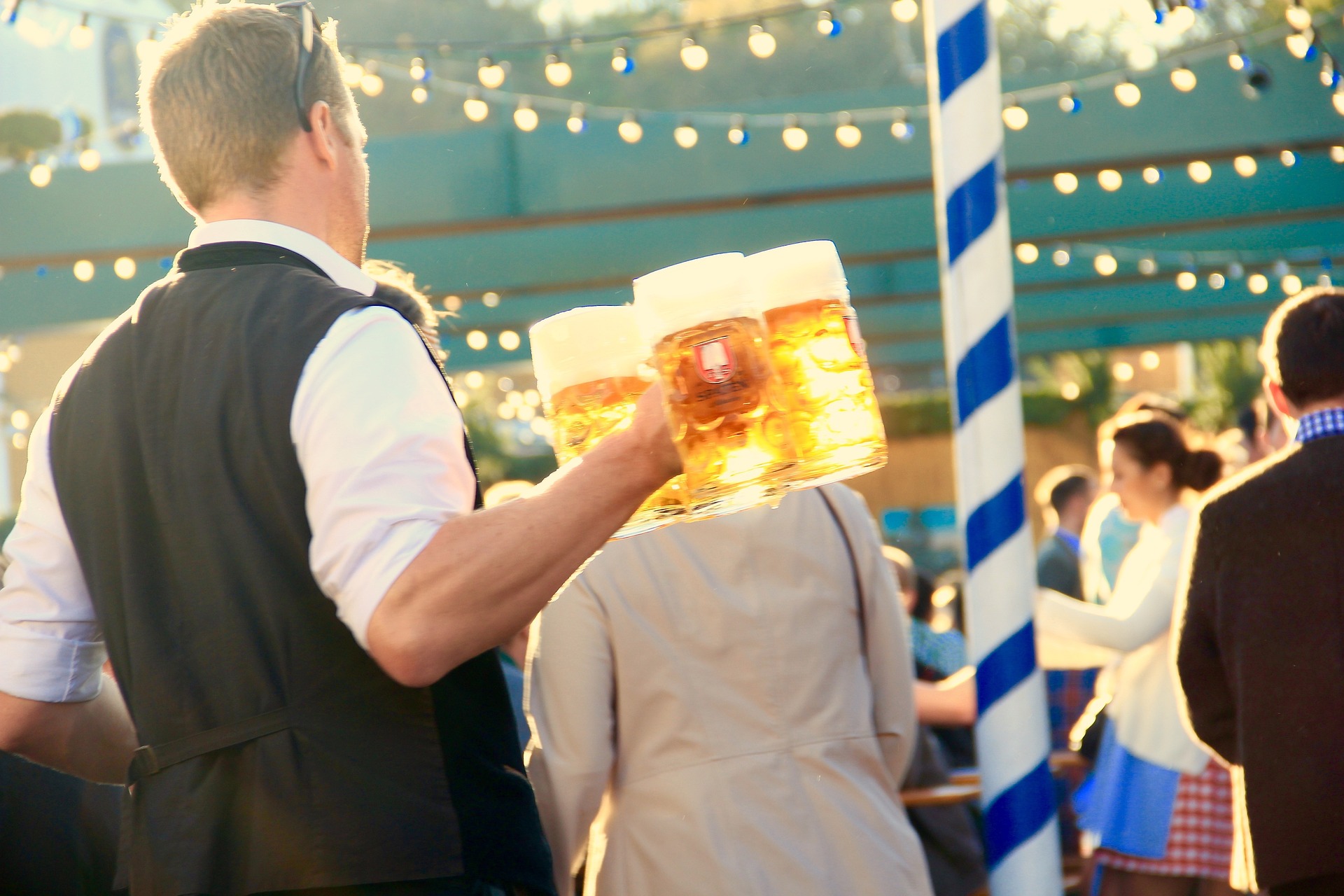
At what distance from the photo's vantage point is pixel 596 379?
1.29 meters

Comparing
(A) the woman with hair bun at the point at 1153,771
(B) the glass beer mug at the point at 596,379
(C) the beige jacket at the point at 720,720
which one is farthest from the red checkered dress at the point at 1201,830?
(B) the glass beer mug at the point at 596,379

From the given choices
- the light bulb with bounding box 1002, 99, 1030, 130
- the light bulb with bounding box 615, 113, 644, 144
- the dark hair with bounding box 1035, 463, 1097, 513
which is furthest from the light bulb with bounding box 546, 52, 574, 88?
the dark hair with bounding box 1035, 463, 1097, 513

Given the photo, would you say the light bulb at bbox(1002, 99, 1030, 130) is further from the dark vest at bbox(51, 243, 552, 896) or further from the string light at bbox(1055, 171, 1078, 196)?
the dark vest at bbox(51, 243, 552, 896)

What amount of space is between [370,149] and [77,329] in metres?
2.67

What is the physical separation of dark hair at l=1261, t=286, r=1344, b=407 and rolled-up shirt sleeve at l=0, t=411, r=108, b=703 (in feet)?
5.98

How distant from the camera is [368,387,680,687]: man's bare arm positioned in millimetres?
1046

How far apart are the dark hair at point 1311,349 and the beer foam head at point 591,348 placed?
4.64 feet

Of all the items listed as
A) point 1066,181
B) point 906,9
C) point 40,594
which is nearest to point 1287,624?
point 40,594

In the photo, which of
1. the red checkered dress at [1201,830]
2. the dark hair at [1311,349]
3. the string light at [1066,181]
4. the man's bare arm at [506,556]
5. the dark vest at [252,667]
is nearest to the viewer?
the man's bare arm at [506,556]

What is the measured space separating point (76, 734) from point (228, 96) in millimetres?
662

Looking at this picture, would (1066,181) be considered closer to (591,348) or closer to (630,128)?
(630,128)

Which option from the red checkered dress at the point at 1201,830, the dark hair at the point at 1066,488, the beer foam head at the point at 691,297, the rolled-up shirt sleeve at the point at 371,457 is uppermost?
the beer foam head at the point at 691,297

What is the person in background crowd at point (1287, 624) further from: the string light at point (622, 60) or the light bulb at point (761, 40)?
the string light at point (622, 60)

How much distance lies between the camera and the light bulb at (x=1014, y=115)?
17.6 feet
